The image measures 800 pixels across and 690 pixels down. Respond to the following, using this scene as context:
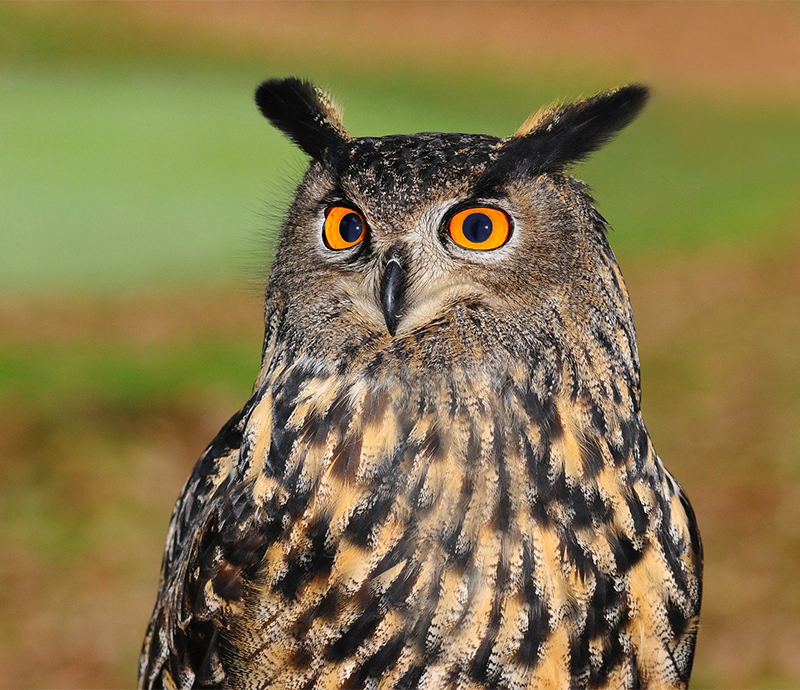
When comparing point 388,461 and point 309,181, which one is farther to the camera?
point 309,181

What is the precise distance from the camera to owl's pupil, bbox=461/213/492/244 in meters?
1.69

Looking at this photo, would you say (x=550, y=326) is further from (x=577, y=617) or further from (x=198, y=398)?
(x=198, y=398)

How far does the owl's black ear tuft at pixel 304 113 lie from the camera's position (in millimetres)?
1888

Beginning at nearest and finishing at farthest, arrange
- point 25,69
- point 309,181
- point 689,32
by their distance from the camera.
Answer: point 309,181, point 25,69, point 689,32

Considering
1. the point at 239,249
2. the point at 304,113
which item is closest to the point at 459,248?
the point at 304,113

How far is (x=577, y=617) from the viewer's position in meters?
1.64

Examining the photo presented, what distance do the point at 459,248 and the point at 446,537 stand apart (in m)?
0.47

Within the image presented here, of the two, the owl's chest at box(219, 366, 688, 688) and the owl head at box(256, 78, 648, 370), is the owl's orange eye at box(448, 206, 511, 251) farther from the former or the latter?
the owl's chest at box(219, 366, 688, 688)

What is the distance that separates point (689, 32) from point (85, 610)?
631 inches

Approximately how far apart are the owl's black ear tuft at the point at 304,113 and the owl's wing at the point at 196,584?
0.50 meters

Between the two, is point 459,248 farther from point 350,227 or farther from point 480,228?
point 350,227

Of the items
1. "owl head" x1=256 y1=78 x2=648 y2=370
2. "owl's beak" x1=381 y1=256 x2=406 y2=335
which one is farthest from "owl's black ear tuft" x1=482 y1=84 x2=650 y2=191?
"owl's beak" x1=381 y1=256 x2=406 y2=335

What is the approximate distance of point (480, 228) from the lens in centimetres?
170

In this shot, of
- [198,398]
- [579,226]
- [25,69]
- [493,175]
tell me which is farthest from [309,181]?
[25,69]
